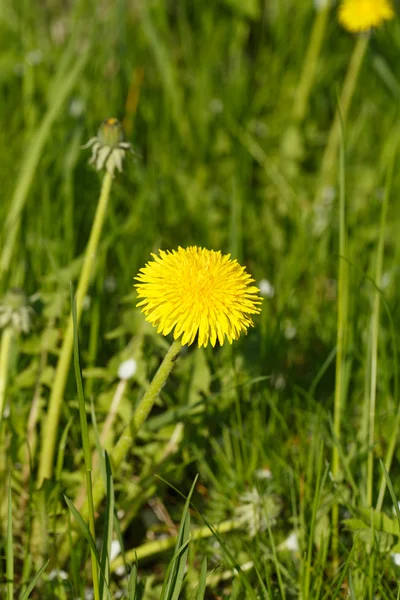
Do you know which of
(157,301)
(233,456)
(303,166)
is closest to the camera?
(157,301)

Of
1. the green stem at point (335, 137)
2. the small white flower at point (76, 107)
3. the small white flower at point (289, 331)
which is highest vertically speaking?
the green stem at point (335, 137)

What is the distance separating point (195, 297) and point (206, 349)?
0.59m

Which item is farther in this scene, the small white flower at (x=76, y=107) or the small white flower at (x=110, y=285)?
the small white flower at (x=76, y=107)

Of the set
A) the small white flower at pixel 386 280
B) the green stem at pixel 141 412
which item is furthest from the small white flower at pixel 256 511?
the small white flower at pixel 386 280

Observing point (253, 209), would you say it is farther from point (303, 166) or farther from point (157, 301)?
point (157, 301)

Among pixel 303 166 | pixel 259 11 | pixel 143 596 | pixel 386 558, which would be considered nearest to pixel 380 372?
pixel 386 558

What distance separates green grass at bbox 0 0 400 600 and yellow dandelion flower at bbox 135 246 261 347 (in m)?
0.14

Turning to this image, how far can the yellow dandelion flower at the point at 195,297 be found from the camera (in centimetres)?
106

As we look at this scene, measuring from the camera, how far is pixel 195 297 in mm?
Result: 1069

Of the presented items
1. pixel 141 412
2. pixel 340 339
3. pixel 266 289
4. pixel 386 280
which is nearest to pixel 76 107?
pixel 266 289

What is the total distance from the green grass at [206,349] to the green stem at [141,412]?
0.04ft

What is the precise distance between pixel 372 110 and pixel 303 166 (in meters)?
0.33

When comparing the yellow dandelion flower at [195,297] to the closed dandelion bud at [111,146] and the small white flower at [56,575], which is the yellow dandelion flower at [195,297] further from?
the small white flower at [56,575]

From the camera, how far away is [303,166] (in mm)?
2732
